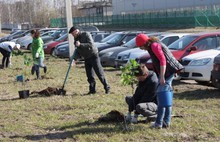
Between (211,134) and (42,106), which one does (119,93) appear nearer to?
(42,106)

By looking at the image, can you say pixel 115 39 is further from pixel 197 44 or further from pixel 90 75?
pixel 90 75

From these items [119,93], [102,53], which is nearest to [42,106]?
[119,93]

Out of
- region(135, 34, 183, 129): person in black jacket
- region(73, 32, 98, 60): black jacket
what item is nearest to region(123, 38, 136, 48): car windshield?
region(73, 32, 98, 60): black jacket

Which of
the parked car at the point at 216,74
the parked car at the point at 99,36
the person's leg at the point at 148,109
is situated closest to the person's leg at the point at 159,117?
the person's leg at the point at 148,109

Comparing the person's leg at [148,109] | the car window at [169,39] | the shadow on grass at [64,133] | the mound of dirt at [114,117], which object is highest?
the car window at [169,39]

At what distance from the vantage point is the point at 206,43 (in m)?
13.1

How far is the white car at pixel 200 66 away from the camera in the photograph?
439 inches

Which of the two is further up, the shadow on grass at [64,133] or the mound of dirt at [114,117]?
the mound of dirt at [114,117]

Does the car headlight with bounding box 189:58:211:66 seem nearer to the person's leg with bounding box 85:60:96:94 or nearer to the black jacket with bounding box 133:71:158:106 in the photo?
the person's leg with bounding box 85:60:96:94

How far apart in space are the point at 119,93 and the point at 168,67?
13.6 ft

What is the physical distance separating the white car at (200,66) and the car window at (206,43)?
3.86 feet

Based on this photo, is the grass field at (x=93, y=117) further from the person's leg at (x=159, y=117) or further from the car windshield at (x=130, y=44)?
the car windshield at (x=130, y=44)

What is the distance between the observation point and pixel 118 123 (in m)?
7.13

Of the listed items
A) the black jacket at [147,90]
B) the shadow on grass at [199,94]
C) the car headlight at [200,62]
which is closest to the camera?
the black jacket at [147,90]
